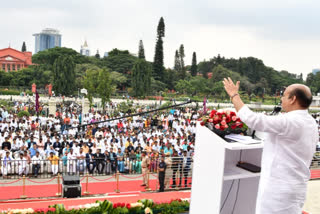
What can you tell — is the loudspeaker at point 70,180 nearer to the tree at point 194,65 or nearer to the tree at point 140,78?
the tree at point 140,78

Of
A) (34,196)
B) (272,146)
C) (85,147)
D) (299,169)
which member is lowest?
(34,196)

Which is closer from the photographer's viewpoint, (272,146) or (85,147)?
(272,146)

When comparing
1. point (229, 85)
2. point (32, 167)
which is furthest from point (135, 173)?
point (229, 85)

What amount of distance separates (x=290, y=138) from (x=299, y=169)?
0.89 feet

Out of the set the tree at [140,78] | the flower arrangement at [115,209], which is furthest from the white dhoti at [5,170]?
the tree at [140,78]

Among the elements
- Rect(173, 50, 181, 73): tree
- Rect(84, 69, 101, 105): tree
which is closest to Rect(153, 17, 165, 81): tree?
Rect(173, 50, 181, 73): tree

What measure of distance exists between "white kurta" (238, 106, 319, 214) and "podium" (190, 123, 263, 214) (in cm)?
50

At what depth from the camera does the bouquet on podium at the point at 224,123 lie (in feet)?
10.8

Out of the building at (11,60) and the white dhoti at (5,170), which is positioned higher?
the building at (11,60)

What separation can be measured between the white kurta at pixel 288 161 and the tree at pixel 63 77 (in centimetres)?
3984

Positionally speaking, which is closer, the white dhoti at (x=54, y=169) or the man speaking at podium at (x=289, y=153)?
the man speaking at podium at (x=289, y=153)

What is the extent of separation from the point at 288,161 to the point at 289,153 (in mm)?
63

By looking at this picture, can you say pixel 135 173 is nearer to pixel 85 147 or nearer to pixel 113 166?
pixel 113 166

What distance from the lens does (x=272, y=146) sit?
8.41 feet
